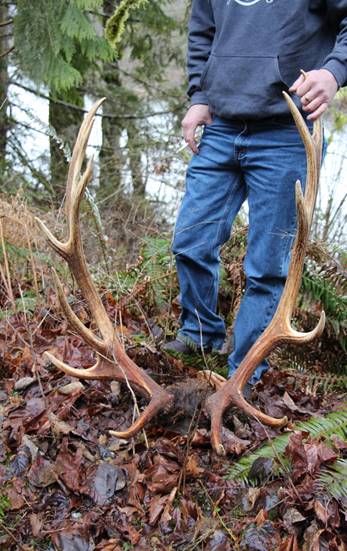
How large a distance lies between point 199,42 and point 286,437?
214 centimetres

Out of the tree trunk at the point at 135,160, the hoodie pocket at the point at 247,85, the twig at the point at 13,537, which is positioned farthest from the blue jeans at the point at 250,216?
the tree trunk at the point at 135,160

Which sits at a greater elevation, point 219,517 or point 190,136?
point 190,136

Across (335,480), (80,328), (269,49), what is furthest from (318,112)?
(335,480)

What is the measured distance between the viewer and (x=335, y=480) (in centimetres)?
275

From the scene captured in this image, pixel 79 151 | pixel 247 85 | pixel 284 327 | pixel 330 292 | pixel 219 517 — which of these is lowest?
pixel 219 517

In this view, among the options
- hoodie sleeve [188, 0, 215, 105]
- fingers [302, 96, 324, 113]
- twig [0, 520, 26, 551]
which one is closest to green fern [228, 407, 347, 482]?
twig [0, 520, 26, 551]

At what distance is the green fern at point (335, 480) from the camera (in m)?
2.70

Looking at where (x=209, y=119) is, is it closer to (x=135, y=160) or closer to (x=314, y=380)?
(x=314, y=380)

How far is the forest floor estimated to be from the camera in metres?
2.71

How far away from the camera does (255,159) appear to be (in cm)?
330

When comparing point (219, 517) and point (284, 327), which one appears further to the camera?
point (284, 327)

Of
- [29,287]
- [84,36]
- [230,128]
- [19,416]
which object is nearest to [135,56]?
[84,36]

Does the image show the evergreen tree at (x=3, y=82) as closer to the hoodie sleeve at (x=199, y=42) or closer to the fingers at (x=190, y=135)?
the hoodie sleeve at (x=199, y=42)

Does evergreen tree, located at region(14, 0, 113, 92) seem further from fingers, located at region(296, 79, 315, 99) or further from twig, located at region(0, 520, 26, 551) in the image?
twig, located at region(0, 520, 26, 551)
